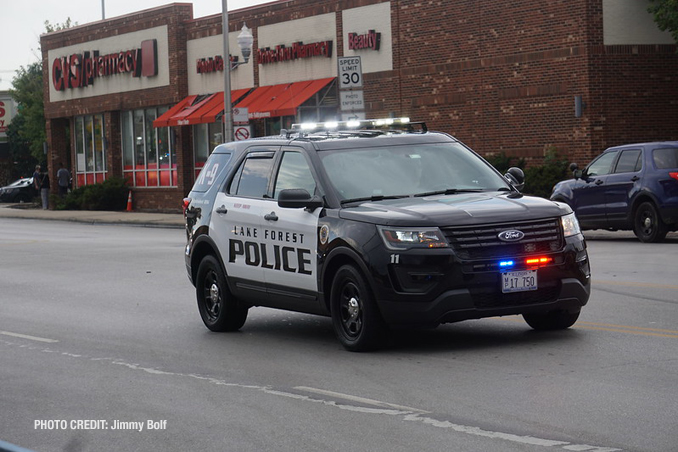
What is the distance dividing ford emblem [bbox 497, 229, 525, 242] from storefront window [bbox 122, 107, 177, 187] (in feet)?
121

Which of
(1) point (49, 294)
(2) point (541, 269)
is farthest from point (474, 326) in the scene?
(1) point (49, 294)

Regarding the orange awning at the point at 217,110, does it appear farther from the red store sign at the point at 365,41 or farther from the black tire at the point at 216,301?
the black tire at the point at 216,301

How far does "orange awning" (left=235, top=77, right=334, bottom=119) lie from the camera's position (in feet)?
125

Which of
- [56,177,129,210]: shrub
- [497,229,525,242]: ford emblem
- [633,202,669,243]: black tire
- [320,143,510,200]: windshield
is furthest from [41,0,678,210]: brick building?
[497,229,525,242]: ford emblem

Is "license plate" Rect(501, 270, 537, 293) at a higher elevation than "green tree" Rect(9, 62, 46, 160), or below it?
below

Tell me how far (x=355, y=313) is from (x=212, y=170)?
330cm

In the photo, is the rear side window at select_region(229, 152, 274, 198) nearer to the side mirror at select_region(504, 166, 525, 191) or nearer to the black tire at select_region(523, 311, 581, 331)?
the side mirror at select_region(504, 166, 525, 191)

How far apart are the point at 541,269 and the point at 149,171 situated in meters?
39.0

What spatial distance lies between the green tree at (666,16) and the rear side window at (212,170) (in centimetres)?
1811

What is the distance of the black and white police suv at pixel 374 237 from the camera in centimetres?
938

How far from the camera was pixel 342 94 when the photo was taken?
1024 inches

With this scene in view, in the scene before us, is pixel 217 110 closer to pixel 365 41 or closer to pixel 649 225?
pixel 365 41

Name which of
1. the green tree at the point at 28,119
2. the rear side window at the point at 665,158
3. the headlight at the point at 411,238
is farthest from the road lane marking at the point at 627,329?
the green tree at the point at 28,119

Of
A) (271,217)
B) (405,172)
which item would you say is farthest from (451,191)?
(271,217)
